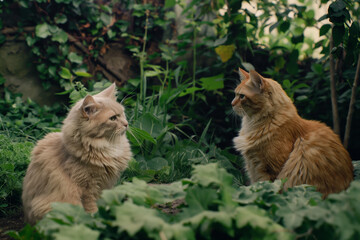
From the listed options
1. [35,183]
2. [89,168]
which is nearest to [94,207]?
[89,168]

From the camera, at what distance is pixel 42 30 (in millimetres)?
4672

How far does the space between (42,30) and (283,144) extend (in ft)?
12.1

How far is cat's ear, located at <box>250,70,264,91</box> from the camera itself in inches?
111

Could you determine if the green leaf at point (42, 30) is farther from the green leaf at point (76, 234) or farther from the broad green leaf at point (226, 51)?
the green leaf at point (76, 234)

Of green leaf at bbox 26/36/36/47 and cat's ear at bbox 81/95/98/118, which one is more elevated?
green leaf at bbox 26/36/36/47

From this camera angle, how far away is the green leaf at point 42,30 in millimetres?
4637

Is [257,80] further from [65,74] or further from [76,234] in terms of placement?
[65,74]

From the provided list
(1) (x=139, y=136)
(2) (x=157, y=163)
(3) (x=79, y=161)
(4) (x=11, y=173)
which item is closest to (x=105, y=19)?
(1) (x=139, y=136)

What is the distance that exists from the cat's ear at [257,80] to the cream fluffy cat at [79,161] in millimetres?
1139

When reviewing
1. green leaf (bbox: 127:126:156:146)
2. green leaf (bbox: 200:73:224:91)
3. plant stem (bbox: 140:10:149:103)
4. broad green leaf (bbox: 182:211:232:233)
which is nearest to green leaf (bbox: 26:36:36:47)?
plant stem (bbox: 140:10:149:103)

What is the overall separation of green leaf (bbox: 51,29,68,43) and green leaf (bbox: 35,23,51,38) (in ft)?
0.27

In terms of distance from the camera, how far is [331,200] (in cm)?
152

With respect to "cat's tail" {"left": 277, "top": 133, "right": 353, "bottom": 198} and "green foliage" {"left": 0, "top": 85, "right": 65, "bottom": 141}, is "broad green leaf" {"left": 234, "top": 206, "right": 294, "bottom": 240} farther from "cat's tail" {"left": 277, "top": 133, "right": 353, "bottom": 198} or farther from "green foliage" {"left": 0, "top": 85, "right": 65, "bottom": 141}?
"green foliage" {"left": 0, "top": 85, "right": 65, "bottom": 141}

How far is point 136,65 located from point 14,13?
1879mm
